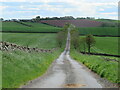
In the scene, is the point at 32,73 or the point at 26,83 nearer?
the point at 26,83

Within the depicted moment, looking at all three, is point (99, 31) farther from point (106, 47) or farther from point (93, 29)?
point (106, 47)

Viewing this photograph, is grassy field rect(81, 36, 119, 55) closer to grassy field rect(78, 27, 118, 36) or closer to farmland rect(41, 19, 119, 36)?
farmland rect(41, 19, 119, 36)

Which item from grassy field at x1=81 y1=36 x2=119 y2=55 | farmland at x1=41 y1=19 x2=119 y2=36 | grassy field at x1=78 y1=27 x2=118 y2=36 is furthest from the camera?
farmland at x1=41 y1=19 x2=119 y2=36

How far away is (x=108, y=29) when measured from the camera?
16862 centimetres

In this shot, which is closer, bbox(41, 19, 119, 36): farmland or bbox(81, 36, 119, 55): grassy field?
bbox(81, 36, 119, 55): grassy field

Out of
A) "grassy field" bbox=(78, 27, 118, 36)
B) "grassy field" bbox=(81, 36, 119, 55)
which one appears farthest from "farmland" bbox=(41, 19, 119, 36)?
"grassy field" bbox=(81, 36, 119, 55)

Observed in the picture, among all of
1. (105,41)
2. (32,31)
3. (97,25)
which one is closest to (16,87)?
(105,41)

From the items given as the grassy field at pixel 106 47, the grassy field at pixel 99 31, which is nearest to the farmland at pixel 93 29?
the grassy field at pixel 99 31

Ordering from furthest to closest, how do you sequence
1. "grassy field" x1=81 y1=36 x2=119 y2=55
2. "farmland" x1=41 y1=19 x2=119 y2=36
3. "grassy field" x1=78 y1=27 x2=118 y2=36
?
1. "farmland" x1=41 y1=19 x2=119 y2=36
2. "grassy field" x1=78 y1=27 x2=118 y2=36
3. "grassy field" x1=81 y1=36 x2=119 y2=55

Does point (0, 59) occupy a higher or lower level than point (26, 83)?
higher

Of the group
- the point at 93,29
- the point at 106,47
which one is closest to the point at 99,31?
the point at 93,29

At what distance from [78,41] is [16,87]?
328 ft

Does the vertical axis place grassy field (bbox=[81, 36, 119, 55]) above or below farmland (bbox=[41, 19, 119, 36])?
below

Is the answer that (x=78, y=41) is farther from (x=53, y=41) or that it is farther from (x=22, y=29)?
(x=22, y=29)
